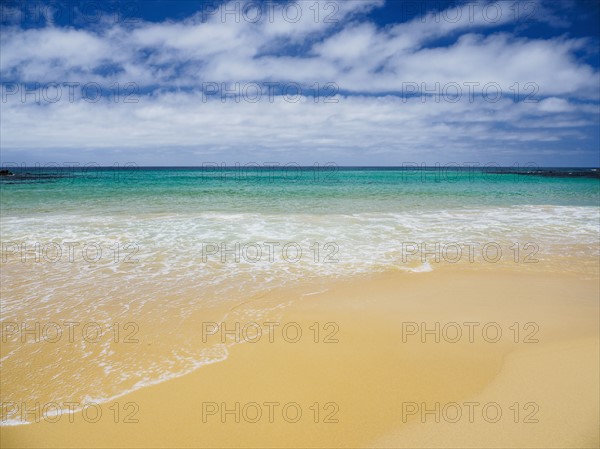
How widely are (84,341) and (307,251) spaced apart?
16.9ft

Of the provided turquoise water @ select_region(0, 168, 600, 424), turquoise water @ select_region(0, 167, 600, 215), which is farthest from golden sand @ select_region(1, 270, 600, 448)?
turquoise water @ select_region(0, 167, 600, 215)

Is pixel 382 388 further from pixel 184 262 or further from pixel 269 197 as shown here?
pixel 269 197

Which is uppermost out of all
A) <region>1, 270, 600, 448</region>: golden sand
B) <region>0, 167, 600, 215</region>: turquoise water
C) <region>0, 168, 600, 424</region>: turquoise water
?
<region>0, 167, 600, 215</region>: turquoise water

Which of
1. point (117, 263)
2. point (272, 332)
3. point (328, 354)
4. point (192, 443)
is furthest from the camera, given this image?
point (117, 263)

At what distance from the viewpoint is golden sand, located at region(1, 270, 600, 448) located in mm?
2973

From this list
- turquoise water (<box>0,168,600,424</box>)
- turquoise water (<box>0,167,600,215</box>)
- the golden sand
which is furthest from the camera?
turquoise water (<box>0,167,600,215</box>)

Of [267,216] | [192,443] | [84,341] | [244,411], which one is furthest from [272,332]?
[267,216]

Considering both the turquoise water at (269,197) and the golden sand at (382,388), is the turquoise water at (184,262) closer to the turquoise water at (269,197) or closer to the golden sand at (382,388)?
the golden sand at (382,388)

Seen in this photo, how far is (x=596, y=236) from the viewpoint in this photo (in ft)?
35.3

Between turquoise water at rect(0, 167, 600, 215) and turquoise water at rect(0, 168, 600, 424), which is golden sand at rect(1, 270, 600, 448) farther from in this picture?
turquoise water at rect(0, 167, 600, 215)

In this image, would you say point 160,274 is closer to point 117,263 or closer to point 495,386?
point 117,263

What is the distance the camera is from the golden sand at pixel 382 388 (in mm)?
2973

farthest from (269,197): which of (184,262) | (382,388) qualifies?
(382,388)

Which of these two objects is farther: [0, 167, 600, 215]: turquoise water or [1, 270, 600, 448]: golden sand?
[0, 167, 600, 215]: turquoise water
